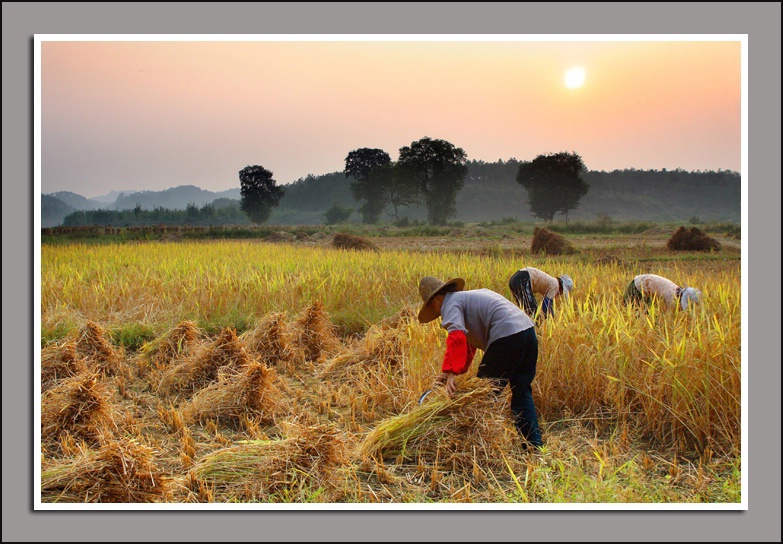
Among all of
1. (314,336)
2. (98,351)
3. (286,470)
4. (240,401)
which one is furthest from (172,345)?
(286,470)

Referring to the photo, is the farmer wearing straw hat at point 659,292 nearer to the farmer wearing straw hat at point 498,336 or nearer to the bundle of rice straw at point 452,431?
the farmer wearing straw hat at point 498,336

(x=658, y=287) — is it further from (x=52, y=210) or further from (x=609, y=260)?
(x=52, y=210)

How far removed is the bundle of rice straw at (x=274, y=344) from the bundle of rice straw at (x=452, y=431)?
211cm

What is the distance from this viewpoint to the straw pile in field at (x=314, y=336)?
18.1 ft

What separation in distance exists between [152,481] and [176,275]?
183 inches

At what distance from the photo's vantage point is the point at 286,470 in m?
2.97

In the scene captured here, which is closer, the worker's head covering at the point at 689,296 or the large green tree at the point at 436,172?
the worker's head covering at the point at 689,296

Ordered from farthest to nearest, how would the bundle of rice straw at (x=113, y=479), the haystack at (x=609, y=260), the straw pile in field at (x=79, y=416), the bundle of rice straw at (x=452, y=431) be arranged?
the haystack at (x=609, y=260) < the straw pile in field at (x=79, y=416) < the bundle of rice straw at (x=452, y=431) < the bundle of rice straw at (x=113, y=479)

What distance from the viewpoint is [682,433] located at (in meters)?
3.48

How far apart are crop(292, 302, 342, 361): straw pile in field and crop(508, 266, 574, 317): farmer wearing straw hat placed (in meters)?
1.71

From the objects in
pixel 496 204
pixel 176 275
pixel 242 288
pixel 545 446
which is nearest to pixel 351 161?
pixel 496 204

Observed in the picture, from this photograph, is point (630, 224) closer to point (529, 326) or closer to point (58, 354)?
point (529, 326)

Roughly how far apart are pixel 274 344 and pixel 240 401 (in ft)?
4.00

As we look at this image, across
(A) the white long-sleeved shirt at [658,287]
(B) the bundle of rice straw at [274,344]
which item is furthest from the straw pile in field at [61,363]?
(A) the white long-sleeved shirt at [658,287]
